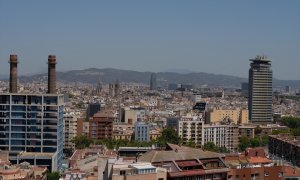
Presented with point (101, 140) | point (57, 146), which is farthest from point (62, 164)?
point (101, 140)

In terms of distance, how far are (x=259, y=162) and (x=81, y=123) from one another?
107ft

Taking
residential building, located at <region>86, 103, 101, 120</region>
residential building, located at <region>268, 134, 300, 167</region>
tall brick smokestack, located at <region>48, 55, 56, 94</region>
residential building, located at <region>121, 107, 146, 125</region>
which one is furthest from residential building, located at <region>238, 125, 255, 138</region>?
tall brick smokestack, located at <region>48, 55, 56, 94</region>

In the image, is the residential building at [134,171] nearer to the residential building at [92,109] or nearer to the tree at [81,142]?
the tree at [81,142]

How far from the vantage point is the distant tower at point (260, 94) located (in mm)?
74188

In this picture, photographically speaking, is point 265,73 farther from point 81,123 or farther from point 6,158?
point 6,158

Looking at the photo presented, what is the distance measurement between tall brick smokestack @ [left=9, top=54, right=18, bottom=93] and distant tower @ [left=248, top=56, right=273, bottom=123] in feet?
130

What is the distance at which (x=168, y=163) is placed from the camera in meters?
18.8

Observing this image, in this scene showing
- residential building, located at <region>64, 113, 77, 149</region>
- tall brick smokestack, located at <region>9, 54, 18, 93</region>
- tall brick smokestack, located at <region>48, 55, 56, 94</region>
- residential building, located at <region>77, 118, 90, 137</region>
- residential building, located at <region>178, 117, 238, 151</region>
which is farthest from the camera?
residential building, located at <region>77, 118, 90, 137</region>

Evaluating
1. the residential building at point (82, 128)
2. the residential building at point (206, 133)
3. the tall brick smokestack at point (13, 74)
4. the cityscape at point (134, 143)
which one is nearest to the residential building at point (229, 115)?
the cityscape at point (134, 143)

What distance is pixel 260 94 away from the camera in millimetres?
74188

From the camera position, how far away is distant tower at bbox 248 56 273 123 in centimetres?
7419

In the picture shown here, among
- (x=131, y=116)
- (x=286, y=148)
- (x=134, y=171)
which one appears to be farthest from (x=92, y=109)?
(x=134, y=171)

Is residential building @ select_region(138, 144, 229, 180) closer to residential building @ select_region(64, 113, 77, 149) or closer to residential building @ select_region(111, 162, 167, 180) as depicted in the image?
residential building @ select_region(111, 162, 167, 180)

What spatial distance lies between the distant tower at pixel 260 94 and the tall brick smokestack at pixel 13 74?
1564 inches
